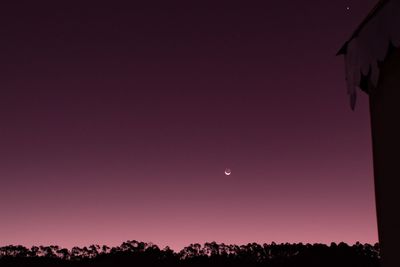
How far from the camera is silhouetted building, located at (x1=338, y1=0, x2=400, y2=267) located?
3.30 meters

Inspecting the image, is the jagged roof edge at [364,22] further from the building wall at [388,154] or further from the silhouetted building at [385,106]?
the building wall at [388,154]

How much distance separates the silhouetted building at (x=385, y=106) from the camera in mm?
3301

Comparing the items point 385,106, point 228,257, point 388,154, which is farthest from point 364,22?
point 228,257

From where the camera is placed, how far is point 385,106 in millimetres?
3414

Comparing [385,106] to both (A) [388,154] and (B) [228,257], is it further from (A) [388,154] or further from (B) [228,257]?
(B) [228,257]

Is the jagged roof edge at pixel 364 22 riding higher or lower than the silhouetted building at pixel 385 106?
higher

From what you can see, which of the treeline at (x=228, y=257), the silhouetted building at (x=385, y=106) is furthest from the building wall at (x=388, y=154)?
the treeline at (x=228, y=257)

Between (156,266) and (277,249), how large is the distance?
192 inches

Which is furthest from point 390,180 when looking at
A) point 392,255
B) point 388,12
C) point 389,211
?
point 388,12

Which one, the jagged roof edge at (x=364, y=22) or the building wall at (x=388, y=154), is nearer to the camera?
the building wall at (x=388, y=154)

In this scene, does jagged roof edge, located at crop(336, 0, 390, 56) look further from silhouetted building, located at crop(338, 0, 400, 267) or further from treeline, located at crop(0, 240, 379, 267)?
treeline, located at crop(0, 240, 379, 267)

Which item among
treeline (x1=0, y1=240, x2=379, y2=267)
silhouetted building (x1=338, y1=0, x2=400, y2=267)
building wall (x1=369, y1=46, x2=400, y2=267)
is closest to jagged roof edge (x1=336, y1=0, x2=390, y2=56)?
silhouetted building (x1=338, y1=0, x2=400, y2=267)

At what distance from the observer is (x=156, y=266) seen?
21.9 metres

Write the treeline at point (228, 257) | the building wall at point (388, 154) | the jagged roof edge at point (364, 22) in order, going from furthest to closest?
the treeline at point (228, 257), the jagged roof edge at point (364, 22), the building wall at point (388, 154)
